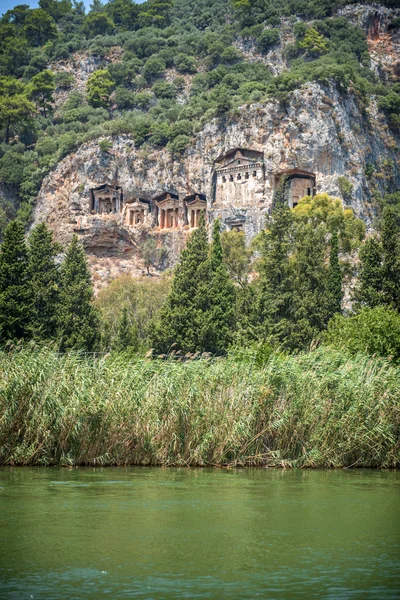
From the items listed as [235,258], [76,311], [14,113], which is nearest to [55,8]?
[14,113]

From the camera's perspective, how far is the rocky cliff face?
274ft

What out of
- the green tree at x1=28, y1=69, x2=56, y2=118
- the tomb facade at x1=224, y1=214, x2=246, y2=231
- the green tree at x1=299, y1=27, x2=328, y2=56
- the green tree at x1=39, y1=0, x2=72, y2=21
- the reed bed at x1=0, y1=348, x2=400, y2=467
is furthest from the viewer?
the green tree at x1=39, y1=0, x2=72, y2=21

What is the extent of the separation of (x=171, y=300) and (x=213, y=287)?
258 cm

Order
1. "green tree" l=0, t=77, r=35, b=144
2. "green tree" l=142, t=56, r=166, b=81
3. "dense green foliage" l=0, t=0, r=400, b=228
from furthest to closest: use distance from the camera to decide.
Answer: "green tree" l=142, t=56, r=166, b=81
"green tree" l=0, t=77, r=35, b=144
"dense green foliage" l=0, t=0, r=400, b=228

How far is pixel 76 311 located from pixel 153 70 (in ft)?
274

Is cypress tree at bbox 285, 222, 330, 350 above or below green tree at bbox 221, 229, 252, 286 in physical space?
below

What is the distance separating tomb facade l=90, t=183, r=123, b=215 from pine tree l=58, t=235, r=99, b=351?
44.0 m

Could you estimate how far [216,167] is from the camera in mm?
87562

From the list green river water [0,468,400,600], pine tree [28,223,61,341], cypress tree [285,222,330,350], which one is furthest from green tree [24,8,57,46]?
green river water [0,468,400,600]

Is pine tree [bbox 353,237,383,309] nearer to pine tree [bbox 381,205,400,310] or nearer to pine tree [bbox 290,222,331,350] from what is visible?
pine tree [bbox 381,205,400,310]

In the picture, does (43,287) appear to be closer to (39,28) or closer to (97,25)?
(39,28)

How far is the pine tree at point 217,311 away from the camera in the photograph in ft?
153

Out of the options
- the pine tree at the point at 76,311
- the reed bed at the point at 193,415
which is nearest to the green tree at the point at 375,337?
the reed bed at the point at 193,415

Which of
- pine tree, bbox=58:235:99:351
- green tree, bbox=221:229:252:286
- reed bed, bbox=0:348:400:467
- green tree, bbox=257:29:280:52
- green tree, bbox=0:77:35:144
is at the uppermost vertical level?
green tree, bbox=257:29:280:52
